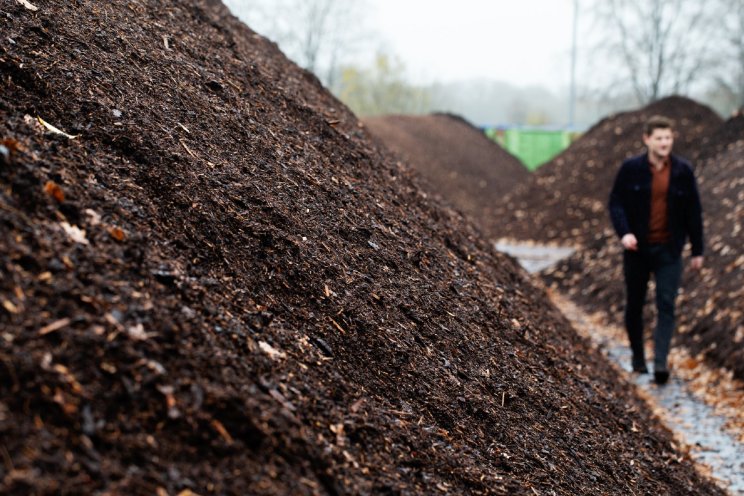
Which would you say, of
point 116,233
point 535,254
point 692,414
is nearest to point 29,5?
point 116,233

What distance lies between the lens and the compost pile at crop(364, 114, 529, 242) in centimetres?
2130

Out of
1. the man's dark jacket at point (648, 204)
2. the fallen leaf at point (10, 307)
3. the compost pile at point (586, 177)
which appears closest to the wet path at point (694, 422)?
the man's dark jacket at point (648, 204)

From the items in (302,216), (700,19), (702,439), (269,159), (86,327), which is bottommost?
(702,439)

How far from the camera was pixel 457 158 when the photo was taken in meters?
24.6

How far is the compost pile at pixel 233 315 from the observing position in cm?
160

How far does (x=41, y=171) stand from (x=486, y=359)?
1.91 m

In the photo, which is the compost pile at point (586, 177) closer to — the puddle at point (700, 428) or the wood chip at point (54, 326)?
the puddle at point (700, 428)

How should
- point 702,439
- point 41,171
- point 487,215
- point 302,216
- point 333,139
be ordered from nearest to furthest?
point 41,171, point 302,216, point 333,139, point 702,439, point 487,215

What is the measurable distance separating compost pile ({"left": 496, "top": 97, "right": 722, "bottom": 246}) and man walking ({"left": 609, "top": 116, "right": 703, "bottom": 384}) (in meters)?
9.25

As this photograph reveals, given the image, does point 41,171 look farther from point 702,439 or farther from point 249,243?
point 702,439

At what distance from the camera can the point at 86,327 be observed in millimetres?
1668

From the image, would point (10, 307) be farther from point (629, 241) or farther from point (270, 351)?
point (629, 241)

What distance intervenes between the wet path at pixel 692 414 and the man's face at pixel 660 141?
181 centimetres

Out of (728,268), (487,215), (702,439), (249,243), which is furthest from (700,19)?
(249,243)
